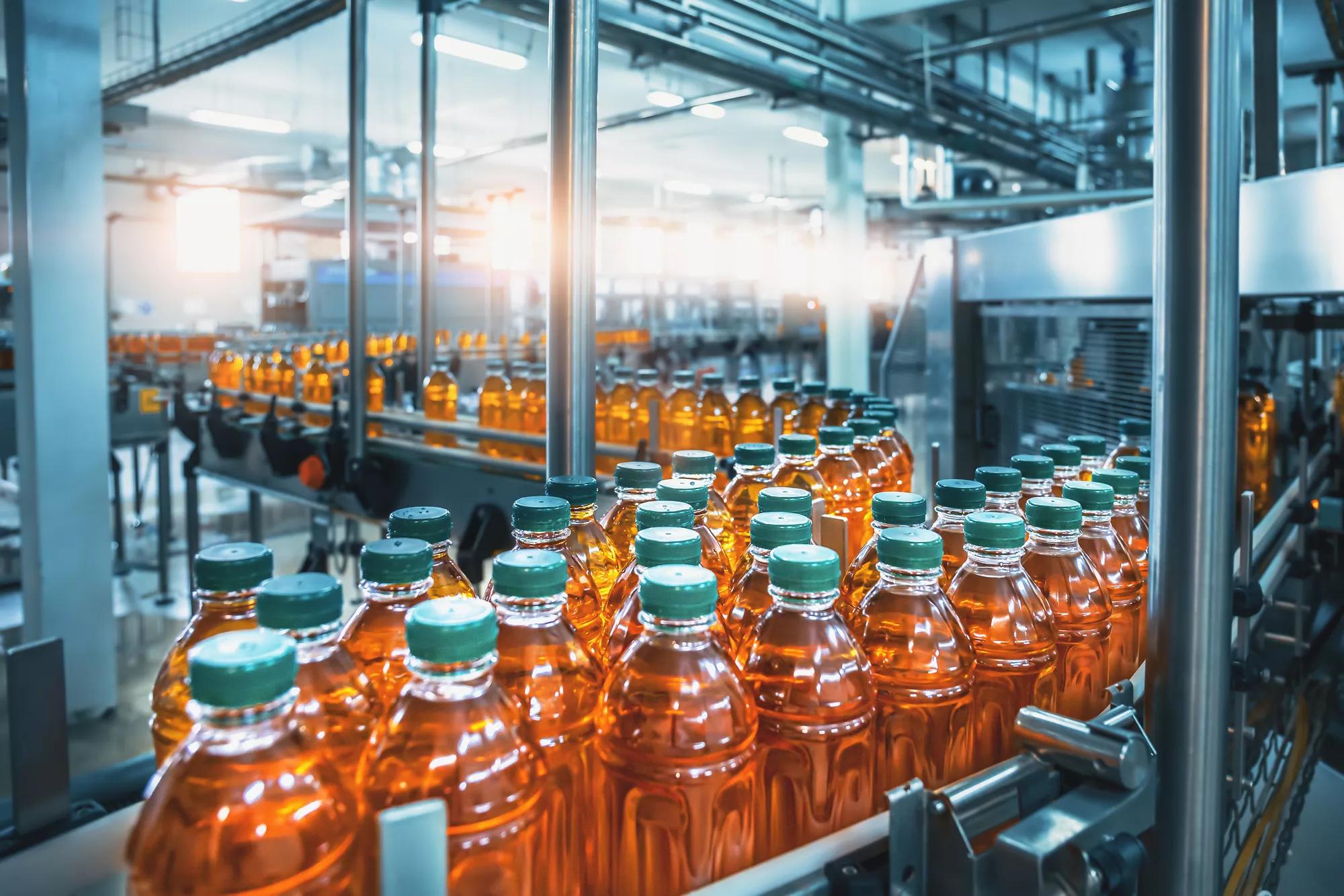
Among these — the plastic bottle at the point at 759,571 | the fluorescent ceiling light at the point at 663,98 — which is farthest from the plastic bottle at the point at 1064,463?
the fluorescent ceiling light at the point at 663,98

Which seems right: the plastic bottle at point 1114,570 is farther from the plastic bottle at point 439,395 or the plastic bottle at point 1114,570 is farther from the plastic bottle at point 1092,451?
the plastic bottle at point 439,395

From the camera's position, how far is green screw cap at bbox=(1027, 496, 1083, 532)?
0.79 meters

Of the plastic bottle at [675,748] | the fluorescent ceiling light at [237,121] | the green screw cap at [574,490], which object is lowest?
the plastic bottle at [675,748]

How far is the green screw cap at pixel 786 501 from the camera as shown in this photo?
2.49ft

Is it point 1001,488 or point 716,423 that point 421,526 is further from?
point 716,423

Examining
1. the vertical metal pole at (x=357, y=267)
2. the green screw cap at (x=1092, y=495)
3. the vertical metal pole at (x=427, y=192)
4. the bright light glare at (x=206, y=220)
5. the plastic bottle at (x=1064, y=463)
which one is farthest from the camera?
the bright light glare at (x=206, y=220)

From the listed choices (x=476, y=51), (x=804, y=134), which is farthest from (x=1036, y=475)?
(x=804, y=134)

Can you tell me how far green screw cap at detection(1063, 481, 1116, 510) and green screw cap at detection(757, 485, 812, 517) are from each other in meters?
0.28

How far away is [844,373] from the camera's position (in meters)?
6.11

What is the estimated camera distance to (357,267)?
231cm

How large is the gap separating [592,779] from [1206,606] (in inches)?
16.1

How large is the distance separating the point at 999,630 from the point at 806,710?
20 centimetres

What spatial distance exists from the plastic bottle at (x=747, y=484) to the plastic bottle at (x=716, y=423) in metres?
1.07

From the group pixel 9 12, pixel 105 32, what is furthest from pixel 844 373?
pixel 105 32
